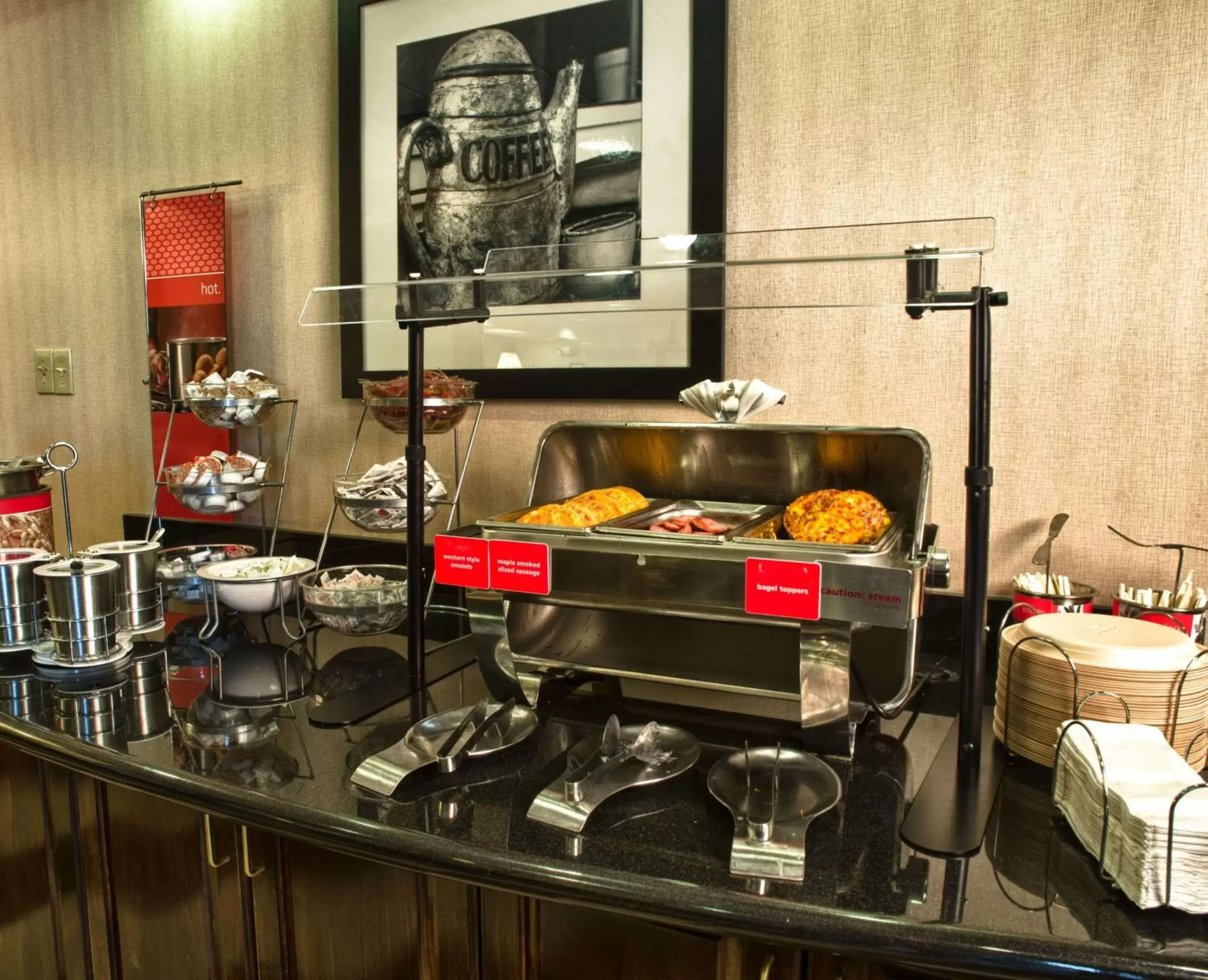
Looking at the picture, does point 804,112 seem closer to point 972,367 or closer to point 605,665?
point 972,367

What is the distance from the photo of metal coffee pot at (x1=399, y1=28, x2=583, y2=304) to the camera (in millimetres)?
1669

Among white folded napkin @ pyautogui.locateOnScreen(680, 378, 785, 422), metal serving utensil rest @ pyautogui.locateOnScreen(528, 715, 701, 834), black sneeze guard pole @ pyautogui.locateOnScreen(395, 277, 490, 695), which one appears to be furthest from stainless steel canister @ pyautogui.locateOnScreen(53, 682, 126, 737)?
white folded napkin @ pyautogui.locateOnScreen(680, 378, 785, 422)

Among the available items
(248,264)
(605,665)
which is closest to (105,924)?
(605,665)

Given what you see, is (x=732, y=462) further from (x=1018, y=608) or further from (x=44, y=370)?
(x=44, y=370)

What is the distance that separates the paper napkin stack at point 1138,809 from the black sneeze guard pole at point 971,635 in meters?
0.10

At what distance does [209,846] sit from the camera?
1090 millimetres

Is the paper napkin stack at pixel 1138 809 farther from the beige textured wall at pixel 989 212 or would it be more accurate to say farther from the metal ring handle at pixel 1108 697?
the beige textured wall at pixel 989 212

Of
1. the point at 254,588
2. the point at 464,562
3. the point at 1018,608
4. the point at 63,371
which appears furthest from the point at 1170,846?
A: the point at 63,371

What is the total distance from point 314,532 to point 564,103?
3.59ft

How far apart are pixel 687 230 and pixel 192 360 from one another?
1.22m

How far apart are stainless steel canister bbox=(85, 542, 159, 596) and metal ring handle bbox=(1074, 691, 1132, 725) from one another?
1405 mm

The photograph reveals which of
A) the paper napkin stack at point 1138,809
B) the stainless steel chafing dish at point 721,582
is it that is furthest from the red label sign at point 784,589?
the paper napkin stack at point 1138,809

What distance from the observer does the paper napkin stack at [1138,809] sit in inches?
27.3

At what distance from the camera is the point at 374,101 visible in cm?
185
